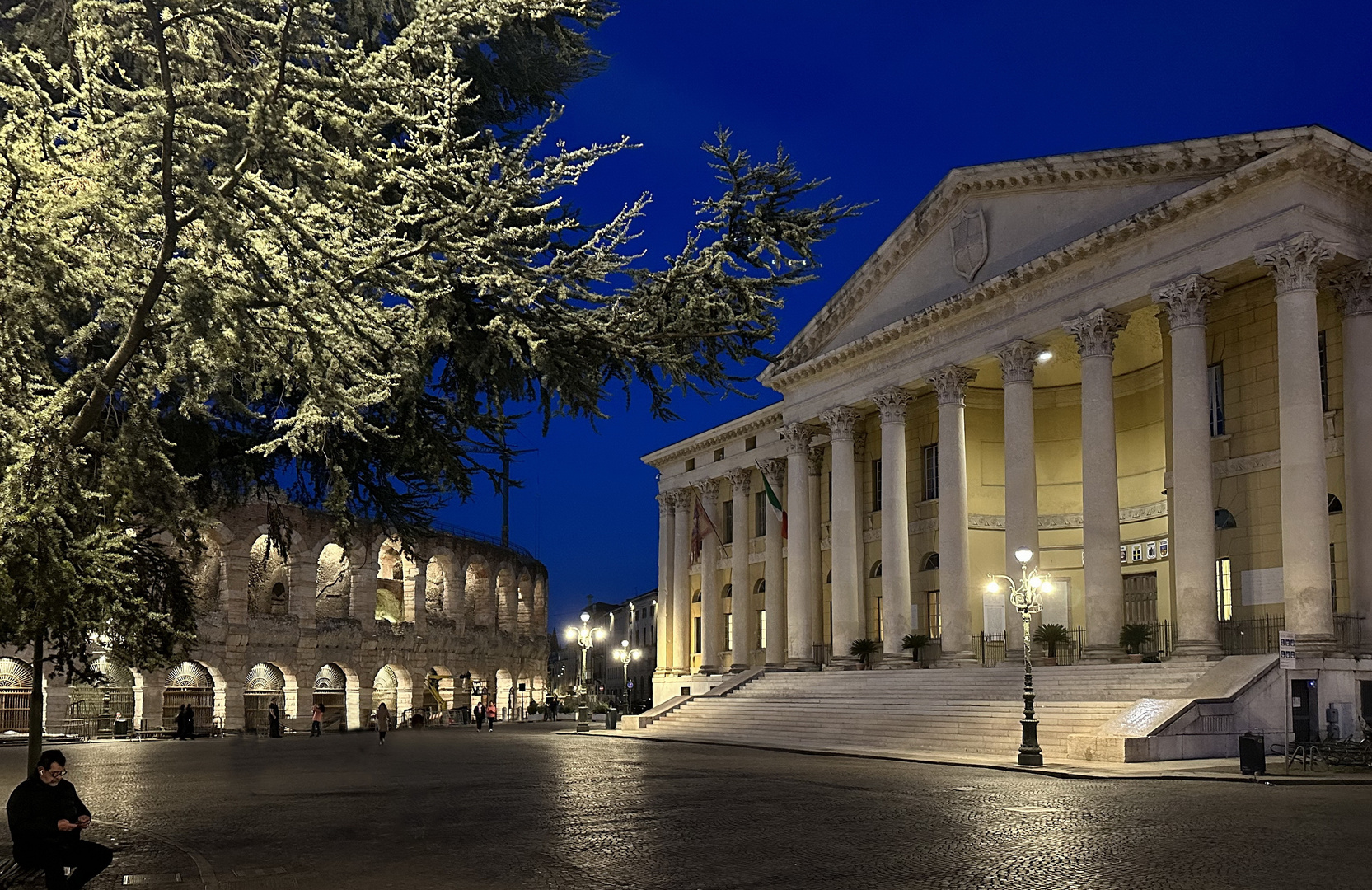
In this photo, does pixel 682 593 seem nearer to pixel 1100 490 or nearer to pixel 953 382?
pixel 953 382

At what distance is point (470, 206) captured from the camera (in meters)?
9.25

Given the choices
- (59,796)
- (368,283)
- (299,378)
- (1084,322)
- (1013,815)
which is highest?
(1084,322)

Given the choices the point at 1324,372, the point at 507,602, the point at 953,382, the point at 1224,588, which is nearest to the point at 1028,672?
the point at 1224,588

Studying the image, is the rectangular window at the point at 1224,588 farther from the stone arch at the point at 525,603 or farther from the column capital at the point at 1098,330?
the stone arch at the point at 525,603

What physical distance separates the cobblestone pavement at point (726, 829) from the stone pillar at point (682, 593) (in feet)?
107

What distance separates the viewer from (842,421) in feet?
136

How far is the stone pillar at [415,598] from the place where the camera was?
66.3 meters

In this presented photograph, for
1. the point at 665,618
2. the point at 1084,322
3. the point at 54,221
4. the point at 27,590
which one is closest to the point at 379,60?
the point at 54,221

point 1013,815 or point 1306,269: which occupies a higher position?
Answer: point 1306,269

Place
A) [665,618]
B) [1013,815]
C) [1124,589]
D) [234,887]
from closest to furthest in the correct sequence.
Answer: [234,887], [1013,815], [1124,589], [665,618]

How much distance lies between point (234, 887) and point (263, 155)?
589cm

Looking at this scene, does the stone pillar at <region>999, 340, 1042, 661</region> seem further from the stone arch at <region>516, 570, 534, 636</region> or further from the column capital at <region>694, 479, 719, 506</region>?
the stone arch at <region>516, 570, 534, 636</region>

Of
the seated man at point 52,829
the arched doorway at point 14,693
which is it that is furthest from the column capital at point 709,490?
the seated man at point 52,829

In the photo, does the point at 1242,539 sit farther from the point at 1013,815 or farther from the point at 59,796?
the point at 59,796
